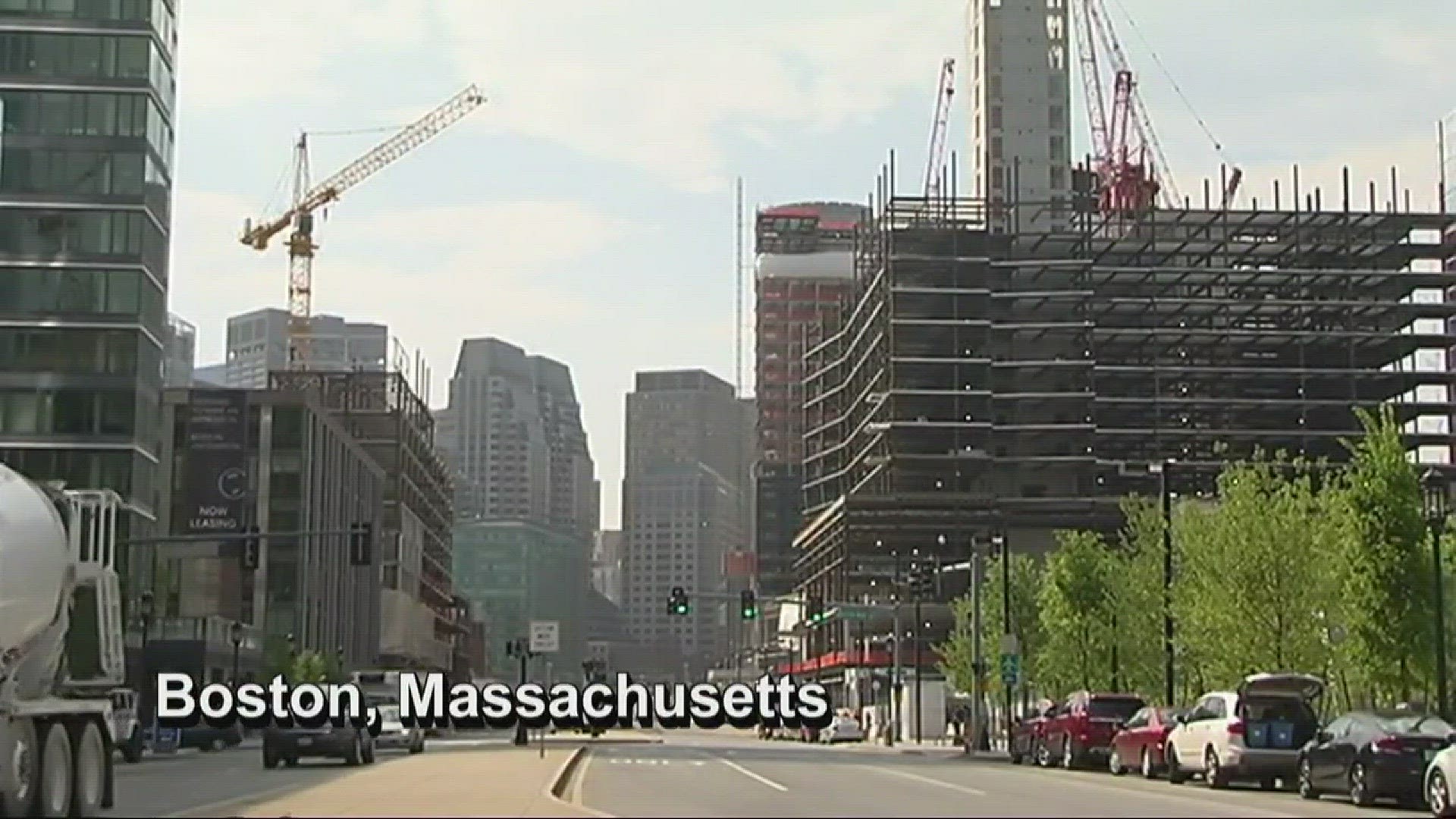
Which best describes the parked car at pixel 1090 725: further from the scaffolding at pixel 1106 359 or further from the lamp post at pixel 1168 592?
the scaffolding at pixel 1106 359

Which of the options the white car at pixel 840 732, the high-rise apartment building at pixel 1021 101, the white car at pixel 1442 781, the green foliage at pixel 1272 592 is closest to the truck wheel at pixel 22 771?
the white car at pixel 1442 781

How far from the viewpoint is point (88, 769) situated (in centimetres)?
2662

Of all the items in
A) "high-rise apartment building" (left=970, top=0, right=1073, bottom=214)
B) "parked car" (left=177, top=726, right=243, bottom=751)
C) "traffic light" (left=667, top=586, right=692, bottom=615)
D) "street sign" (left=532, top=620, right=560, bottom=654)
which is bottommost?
"parked car" (left=177, top=726, right=243, bottom=751)

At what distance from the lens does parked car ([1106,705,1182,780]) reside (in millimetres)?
41938

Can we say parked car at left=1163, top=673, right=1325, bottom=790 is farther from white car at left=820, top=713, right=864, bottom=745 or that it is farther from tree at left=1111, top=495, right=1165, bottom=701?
white car at left=820, top=713, right=864, bottom=745

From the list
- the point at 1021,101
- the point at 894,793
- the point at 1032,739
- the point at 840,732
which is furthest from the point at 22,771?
the point at 1021,101

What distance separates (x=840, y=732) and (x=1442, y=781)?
228ft

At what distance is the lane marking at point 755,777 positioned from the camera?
113 ft

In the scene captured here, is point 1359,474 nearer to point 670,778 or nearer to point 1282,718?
point 1282,718

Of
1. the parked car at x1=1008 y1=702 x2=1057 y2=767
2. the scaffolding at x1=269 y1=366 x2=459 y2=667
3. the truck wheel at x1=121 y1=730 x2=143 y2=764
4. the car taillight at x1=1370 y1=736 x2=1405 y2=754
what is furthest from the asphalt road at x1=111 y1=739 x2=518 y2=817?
the scaffolding at x1=269 y1=366 x2=459 y2=667

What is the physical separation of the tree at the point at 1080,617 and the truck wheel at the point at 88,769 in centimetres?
4409

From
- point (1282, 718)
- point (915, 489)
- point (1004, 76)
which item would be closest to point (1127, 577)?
point (1282, 718)

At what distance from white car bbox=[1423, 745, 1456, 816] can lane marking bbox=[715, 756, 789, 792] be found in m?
10.00

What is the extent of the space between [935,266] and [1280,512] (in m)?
100
